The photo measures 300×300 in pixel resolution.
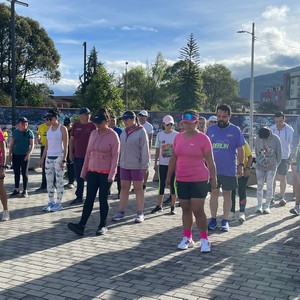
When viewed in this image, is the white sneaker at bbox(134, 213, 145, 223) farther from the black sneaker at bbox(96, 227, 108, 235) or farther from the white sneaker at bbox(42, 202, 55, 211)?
the white sneaker at bbox(42, 202, 55, 211)

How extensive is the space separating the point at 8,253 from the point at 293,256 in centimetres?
373

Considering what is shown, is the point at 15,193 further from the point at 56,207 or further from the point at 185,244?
the point at 185,244

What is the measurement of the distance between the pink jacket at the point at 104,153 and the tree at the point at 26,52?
38.6 metres

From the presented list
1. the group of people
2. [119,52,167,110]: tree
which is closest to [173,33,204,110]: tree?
[119,52,167,110]: tree

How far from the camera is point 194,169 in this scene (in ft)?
17.9

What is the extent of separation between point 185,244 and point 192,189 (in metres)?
0.79

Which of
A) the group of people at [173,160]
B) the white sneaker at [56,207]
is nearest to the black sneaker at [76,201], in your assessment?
the group of people at [173,160]

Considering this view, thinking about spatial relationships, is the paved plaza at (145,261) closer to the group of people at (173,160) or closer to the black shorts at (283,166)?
the group of people at (173,160)

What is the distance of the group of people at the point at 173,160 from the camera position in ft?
18.1

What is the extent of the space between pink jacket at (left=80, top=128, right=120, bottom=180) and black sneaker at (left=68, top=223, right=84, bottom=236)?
2.87 ft

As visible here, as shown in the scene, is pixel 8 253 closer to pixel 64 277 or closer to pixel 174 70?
pixel 64 277

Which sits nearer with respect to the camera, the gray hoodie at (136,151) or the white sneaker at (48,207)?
the gray hoodie at (136,151)

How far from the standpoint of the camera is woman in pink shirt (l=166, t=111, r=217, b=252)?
5438mm

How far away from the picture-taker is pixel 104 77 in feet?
96.2
